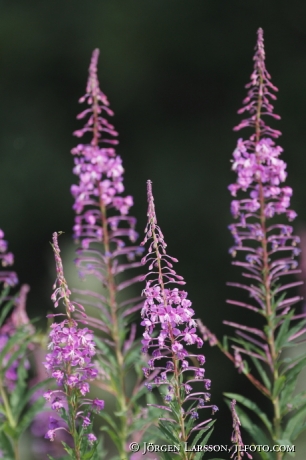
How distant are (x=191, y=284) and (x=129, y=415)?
4.29 m

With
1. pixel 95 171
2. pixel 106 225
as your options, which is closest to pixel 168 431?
pixel 106 225

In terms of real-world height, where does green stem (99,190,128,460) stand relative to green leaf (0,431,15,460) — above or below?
above

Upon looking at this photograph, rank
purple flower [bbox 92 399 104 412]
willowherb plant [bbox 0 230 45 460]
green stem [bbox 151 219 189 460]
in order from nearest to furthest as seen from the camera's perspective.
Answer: green stem [bbox 151 219 189 460] → purple flower [bbox 92 399 104 412] → willowherb plant [bbox 0 230 45 460]

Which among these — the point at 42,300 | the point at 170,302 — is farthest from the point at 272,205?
the point at 42,300

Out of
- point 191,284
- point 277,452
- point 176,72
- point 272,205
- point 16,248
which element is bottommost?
point 277,452

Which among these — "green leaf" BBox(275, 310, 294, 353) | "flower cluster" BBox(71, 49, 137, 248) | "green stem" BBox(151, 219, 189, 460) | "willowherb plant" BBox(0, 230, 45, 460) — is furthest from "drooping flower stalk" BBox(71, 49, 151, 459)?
"green leaf" BBox(275, 310, 294, 353)

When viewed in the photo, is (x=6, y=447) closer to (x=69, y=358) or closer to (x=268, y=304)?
(x=69, y=358)

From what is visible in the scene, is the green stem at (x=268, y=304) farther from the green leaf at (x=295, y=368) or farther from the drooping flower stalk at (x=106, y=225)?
the drooping flower stalk at (x=106, y=225)

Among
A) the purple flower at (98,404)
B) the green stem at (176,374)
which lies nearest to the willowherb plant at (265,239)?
the green stem at (176,374)

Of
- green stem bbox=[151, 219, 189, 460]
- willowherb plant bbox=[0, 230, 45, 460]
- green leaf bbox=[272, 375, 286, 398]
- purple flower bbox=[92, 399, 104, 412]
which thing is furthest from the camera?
willowherb plant bbox=[0, 230, 45, 460]

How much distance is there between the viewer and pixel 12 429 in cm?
269

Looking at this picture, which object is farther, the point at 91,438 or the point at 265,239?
the point at 265,239

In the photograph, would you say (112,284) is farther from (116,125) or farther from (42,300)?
(116,125)

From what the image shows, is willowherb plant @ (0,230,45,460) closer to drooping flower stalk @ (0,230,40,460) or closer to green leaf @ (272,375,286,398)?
drooping flower stalk @ (0,230,40,460)
